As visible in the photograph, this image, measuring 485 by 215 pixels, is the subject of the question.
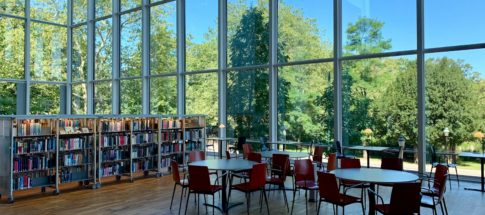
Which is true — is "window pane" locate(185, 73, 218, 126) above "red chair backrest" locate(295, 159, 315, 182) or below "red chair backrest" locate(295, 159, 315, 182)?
above

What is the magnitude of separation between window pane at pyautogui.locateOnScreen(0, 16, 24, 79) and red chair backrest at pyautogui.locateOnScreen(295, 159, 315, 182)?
12.9 metres

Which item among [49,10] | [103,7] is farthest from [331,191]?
[49,10]

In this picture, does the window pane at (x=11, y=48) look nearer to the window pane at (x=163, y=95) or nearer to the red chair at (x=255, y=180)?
the window pane at (x=163, y=95)

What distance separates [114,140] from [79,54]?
8885mm

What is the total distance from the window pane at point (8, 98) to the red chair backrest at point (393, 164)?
13626 millimetres

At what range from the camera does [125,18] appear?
47.6 feet

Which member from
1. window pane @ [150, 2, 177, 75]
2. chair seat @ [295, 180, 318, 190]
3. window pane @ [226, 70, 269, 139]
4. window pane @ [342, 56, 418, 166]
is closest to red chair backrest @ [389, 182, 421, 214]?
chair seat @ [295, 180, 318, 190]

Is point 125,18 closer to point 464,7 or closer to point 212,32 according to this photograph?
point 212,32

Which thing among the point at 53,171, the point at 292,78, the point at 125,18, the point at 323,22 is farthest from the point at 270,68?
the point at 125,18

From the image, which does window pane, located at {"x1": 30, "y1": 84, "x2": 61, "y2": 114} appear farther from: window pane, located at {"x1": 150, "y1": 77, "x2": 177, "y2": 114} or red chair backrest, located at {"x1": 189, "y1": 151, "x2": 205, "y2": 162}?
red chair backrest, located at {"x1": 189, "y1": 151, "x2": 205, "y2": 162}

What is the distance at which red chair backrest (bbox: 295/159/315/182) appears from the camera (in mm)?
5944

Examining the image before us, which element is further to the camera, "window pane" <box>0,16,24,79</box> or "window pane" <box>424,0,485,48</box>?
"window pane" <box>0,16,24,79</box>

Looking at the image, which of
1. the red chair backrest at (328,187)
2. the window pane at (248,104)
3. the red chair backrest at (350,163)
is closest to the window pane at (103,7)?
the window pane at (248,104)

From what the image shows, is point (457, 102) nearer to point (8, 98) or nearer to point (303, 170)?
point (303, 170)
